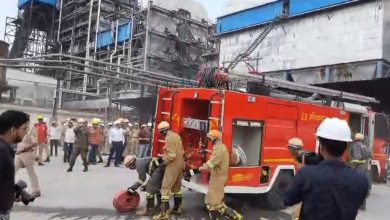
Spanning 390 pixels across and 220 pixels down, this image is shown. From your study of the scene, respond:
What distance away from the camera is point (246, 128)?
7867mm

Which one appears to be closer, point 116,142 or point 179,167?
point 179,167

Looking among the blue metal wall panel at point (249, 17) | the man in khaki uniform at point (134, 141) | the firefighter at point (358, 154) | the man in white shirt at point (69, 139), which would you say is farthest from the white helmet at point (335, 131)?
the blue metal wall panel at point (249, 17)

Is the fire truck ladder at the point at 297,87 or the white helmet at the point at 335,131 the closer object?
the white helmet at the point at 335,131

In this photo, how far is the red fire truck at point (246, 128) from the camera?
741 cm

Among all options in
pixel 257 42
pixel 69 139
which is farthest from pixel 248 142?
pixel 257 42

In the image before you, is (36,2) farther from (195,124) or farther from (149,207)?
(149,207)

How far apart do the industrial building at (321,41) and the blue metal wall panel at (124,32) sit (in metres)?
9.75

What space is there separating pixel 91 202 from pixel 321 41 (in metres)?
20.8

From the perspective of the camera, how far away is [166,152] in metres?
7.19

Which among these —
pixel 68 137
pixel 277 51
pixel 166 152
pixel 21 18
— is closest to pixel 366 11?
pixel 277 51

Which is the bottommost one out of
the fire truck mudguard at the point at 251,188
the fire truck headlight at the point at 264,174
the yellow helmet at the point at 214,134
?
the fire truck mudguard at the point at 251,188

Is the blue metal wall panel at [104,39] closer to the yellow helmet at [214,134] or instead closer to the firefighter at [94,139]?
the firefighter at [94,139]

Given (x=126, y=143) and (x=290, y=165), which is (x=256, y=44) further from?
(x=290, y=165)

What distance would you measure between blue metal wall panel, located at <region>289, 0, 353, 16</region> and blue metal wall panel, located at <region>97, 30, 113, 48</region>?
1870 cm
